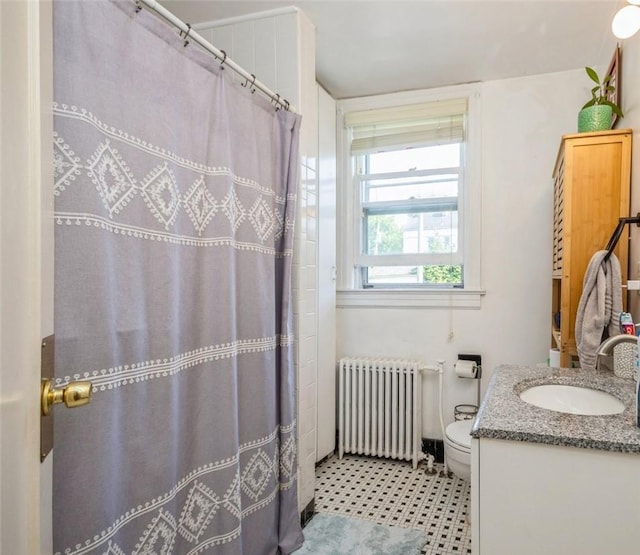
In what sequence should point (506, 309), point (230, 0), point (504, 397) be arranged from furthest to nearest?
1. point (506, 309)
2. point (230, 0)
3. point (504, 397)

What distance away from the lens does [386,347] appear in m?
2.85

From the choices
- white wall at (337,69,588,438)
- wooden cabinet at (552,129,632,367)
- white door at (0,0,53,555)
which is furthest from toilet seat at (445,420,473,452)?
white door at (0,0,53,555)

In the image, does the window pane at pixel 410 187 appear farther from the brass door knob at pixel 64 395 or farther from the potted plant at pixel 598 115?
the brass door knob at pixel 64 395

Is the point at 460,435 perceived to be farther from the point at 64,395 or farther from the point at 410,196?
the point at 64,395

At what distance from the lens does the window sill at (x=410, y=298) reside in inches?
105

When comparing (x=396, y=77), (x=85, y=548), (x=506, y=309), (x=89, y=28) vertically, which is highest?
(x=396, y=77)

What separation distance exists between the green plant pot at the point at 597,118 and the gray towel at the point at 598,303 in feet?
1.92

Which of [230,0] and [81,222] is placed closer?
[81,222]

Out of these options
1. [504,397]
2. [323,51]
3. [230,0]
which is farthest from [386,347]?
[230,0]

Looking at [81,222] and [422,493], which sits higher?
[81,222]

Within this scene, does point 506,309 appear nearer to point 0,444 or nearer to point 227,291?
point 227,291

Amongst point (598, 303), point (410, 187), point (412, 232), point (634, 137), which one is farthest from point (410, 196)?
point (598, 303)

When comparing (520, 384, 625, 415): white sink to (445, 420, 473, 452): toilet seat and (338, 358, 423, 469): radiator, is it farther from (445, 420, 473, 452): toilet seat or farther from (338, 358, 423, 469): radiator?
(338, 358, 423, 469): radiator

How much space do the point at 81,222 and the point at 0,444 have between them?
53 cm
